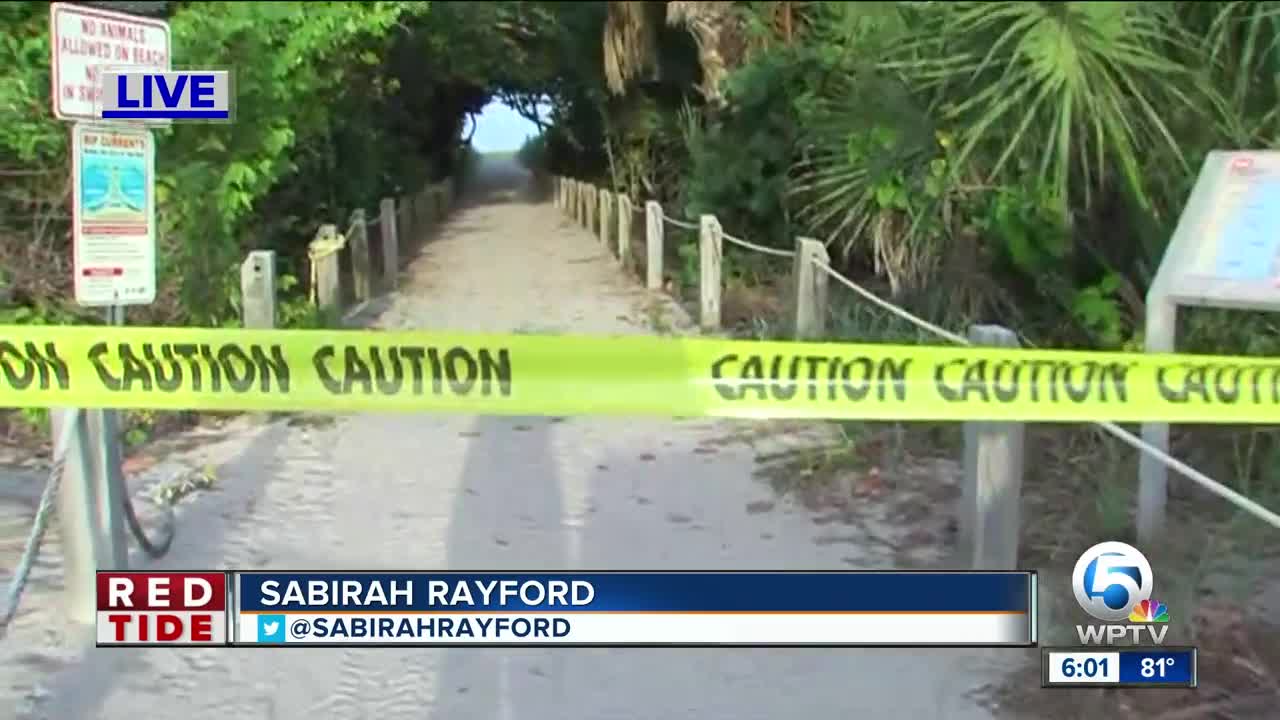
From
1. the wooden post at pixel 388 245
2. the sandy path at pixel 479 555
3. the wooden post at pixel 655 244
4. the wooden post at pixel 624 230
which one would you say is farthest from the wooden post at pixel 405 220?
the sandy path at pixel 479 555

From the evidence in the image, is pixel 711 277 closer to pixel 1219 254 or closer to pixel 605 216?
pixel 1219 254

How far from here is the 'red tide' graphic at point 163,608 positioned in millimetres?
4320

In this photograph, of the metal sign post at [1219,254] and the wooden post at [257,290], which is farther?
the wooden post at [257,290]

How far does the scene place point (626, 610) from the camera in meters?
4.17

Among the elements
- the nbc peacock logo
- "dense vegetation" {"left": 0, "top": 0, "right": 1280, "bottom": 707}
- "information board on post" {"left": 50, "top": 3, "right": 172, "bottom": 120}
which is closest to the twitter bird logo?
"information board on post" {"left": 50, "top": 3, "right": 172, "bottom": 120}

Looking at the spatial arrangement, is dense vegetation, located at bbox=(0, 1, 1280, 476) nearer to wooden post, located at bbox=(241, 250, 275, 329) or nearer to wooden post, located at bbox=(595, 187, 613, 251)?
wooden post, located at bbox=(241, 250, 275, 329)

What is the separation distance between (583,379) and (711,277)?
8.05m

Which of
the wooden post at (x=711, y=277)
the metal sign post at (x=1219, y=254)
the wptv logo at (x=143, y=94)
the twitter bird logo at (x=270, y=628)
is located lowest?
the twitter bird logo at (x=270, y=628)

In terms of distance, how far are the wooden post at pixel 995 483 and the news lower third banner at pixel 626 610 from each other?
0.55m

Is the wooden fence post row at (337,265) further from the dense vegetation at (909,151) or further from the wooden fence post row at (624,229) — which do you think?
the wooden fence post row at (624,229)

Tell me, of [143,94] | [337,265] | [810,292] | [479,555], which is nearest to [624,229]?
[337,265]

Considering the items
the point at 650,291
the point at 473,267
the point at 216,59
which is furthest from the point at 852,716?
the point at 473,267

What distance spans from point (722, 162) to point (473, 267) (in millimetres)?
5982

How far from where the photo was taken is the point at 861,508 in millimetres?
6387
